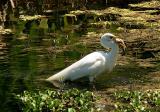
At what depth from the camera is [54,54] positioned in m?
16.2

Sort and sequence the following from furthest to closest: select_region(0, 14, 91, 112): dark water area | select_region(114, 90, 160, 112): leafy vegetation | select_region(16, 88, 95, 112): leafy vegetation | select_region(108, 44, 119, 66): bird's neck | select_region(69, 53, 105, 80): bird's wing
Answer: select_region(108, 44, 119, 66): bird's neck → select_region(69, 53, 105, 80): bird's wing → select_region(0, 14, 91, 112): dark water area → select_region(16, 88, 95, 112): leafy vegetation → select_region(114, 90, 160, 112): leafy vegetation

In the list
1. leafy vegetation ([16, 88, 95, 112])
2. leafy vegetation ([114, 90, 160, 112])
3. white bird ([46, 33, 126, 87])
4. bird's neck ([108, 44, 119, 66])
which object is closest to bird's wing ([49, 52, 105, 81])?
white bird ([46, 33, 126, 87])

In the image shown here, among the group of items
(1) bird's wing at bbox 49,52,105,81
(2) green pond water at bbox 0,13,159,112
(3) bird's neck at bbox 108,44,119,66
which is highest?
(3) bird's neck at bbox 108,44,119,66

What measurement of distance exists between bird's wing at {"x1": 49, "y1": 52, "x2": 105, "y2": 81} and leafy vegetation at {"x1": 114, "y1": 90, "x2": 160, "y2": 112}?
162 cm

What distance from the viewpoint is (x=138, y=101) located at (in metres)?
10.1

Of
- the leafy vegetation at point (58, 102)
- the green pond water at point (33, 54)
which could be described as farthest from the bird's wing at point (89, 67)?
the leafy vegetation at point (58, 102)

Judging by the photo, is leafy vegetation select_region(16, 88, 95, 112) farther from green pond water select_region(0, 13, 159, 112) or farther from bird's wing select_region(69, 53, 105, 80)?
bird's wing select_region(69, 53, 105, 80)

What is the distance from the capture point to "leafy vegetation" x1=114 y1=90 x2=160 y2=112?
974 centimetres

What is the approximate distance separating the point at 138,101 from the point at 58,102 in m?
1.60

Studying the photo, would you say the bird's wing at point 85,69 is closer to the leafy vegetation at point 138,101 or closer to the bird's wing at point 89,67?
the bird's wing at point 89,67

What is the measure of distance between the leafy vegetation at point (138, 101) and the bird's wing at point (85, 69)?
1.62 m

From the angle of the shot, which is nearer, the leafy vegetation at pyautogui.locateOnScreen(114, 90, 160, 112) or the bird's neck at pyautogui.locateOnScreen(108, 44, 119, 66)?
the leafy vegetation at pyautogui.locateOnScreen(114, 90, 160, 112)

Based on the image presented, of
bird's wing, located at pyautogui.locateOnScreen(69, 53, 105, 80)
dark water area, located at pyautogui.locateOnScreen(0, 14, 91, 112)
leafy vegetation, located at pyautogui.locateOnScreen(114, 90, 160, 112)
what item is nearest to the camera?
leafy vegetation, located at pyautogui.locateOnScreen(114, 90, 160, 112)

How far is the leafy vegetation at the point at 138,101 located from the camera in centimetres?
974
